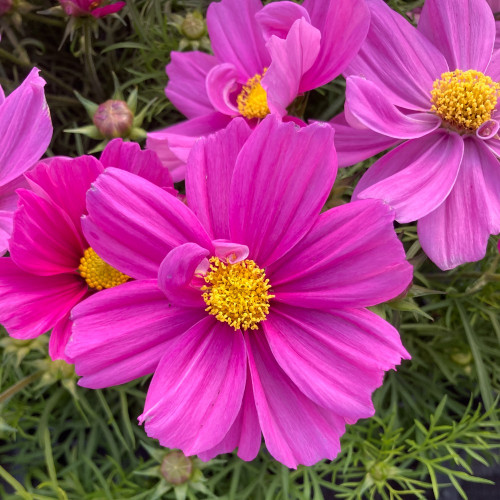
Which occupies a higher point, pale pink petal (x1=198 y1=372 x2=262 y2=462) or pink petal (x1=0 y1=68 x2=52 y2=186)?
pink petal (x1=0 y1=68 x2=52 y2=186)

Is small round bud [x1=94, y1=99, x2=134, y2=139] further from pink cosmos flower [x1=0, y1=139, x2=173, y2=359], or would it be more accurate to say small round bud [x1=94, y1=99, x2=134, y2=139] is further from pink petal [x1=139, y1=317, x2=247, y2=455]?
pink petal [x1=139, y1=317, x2=247, y2=455]

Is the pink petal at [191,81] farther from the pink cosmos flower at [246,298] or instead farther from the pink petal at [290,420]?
the pink petal at [290,420]

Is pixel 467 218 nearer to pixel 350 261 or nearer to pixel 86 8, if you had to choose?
pixel 350 261

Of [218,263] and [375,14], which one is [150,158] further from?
[375,14]

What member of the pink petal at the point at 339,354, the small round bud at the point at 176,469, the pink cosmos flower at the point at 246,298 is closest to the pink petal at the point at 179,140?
the pink cosmos flower at the point at 246,298

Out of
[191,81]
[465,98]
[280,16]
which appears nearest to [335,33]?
[280,16]

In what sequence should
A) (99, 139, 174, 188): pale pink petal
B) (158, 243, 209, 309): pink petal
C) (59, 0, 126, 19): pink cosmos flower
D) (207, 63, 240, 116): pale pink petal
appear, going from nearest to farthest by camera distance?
(158, 243, 209, 309): pink petal → (99, 139, 174, 188): pale pink petal → (207, 63, 240, 116): pale pink petal → (59, 0, 126, 19): pink cosmos flower

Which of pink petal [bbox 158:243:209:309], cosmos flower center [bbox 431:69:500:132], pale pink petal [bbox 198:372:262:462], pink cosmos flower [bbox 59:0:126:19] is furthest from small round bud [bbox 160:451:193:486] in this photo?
pink cosmos flower [bbox 59:0:126:19]
